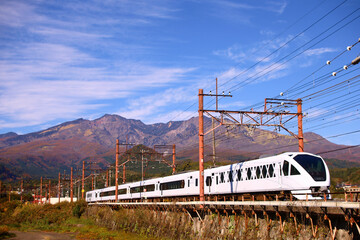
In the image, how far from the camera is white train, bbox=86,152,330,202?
25.9 m

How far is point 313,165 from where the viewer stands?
2666 centimetres

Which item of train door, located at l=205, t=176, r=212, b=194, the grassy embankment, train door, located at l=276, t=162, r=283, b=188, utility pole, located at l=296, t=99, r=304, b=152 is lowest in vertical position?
the grassy embankment

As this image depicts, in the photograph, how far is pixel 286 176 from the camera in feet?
88.8

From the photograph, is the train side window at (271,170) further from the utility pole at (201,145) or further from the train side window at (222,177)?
the train side window at (222,177)

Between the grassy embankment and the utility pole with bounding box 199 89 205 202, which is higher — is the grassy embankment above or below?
below

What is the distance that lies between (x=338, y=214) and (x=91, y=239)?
35054 millimetres

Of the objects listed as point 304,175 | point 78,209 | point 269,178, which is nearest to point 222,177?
point 269,178

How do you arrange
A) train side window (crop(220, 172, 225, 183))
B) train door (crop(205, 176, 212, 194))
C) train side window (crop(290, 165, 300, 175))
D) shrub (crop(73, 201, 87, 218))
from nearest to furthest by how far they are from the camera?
train side window (crop(290, 165, 300, 175)) < train side window (crop(220, 172, 225, 183)) < train door (crop(205, 176, 212, 194)) < shrub (crop(73, 201, 87, 218))

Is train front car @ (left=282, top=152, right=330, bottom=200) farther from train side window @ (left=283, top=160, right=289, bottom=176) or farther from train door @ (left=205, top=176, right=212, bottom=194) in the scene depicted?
train door @ (left=205, top=176, right=212, bottom=194)

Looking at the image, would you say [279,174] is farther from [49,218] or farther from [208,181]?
[49,218]

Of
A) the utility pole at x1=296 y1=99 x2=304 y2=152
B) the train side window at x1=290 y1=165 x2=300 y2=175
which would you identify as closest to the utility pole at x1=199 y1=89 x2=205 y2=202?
the train side window at x1=290 y1=165 x2=300 y2=175

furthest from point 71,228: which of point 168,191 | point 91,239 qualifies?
point 168,191

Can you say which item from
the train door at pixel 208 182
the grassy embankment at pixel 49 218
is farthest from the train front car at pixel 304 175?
the grassy embankment at pixel 49 218

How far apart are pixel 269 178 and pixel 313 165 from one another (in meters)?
3.58
